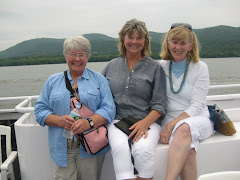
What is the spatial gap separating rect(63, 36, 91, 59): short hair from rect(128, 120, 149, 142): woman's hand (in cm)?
68

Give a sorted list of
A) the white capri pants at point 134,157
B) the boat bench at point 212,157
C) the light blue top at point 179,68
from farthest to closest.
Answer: the light blue top at point 179,68 < the boat bench at point 212,157 < the white capri pants at point 134,157

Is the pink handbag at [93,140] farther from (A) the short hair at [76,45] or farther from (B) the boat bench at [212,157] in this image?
(A) the short hair at [76,45]

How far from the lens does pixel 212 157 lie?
1871 mm

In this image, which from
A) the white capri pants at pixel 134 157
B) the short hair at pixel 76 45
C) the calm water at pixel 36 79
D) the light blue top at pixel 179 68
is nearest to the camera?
the white capri pants at pixel 134 157

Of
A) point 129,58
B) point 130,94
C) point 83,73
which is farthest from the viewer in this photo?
point 129,58

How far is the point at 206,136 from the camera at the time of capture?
1.86 meters

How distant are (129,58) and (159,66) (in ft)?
0.92

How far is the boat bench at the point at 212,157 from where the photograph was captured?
1.77 metres

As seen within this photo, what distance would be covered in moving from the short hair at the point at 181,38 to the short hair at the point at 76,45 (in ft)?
2.47

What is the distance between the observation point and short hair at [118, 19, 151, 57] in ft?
6.01

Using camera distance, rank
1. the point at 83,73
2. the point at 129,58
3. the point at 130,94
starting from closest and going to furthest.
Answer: the point at 83,73 < the point at 130,94 < the point at 129,58

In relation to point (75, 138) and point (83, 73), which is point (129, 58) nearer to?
point (83, 73)

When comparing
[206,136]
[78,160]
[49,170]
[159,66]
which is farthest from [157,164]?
[49,170]

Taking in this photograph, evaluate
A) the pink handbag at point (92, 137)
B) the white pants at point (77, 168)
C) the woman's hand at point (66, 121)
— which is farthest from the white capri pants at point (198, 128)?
the woman's hand at point (66, 121)
